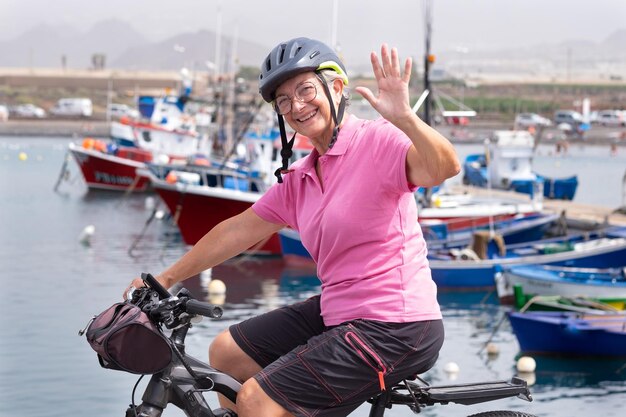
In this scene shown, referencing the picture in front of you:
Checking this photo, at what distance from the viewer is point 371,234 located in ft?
12.1

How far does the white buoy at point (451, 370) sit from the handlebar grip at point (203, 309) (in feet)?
36.6

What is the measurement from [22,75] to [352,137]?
14414cm

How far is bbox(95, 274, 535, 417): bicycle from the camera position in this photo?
3609 millimetres

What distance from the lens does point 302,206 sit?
397 cm

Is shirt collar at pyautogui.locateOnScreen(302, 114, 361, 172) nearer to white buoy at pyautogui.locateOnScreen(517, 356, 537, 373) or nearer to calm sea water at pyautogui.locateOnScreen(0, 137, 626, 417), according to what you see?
calm sea water at pyautogui.locateOnScreen(0, 137, 626, 417)

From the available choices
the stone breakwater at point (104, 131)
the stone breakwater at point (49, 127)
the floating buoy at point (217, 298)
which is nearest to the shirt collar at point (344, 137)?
the floating buoy at point (217, 298)

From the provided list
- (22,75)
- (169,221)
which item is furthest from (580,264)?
(22,75)

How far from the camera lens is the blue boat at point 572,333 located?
1462 centimetres

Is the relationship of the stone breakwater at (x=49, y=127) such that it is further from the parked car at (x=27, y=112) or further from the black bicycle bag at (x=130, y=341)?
the black bicycle bag at (x=130, y=341)

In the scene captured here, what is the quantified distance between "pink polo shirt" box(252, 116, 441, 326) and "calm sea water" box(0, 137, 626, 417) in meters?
6.68

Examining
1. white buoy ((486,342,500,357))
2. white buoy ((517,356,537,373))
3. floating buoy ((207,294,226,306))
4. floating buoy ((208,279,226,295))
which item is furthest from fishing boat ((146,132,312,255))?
white buoy ((517,356,537,373))

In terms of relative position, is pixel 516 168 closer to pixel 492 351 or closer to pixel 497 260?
pixel 497 260

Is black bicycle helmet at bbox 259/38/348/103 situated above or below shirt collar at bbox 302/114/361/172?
above

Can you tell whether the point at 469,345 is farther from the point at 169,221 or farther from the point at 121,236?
the point at 169,221
